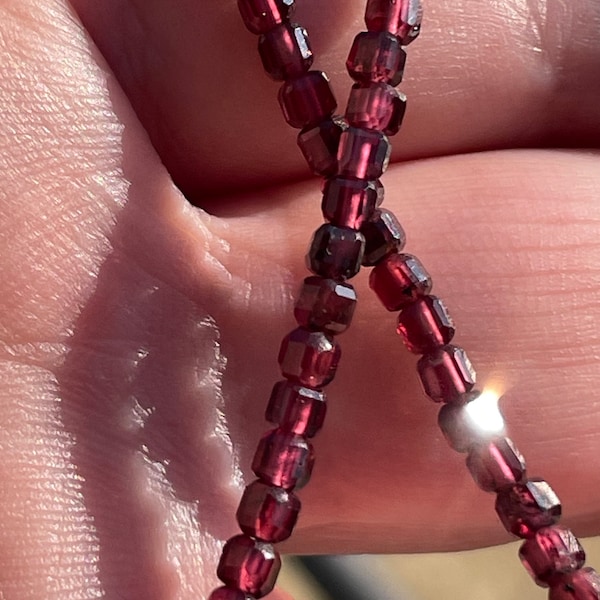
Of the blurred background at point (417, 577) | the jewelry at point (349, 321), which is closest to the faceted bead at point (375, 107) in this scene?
the jewelry at point (349, 321)

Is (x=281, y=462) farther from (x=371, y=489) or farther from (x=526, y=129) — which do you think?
(x=526, y=129)

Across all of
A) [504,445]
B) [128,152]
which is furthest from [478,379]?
[128,152]


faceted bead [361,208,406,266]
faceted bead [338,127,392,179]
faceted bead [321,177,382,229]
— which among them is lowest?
faceted bead [361,208,406,266]

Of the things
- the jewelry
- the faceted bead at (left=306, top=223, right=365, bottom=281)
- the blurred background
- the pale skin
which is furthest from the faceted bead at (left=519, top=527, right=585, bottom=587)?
the blurred background

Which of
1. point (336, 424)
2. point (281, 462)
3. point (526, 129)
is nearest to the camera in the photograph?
point (281, 462)

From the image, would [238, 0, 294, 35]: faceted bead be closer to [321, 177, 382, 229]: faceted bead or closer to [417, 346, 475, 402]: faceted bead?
[321, 177, 382, 229]: faceted bead

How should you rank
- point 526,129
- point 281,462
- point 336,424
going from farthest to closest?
point 526,129 → point 336,424 → point 281,462

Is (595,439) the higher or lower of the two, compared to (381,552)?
higher
